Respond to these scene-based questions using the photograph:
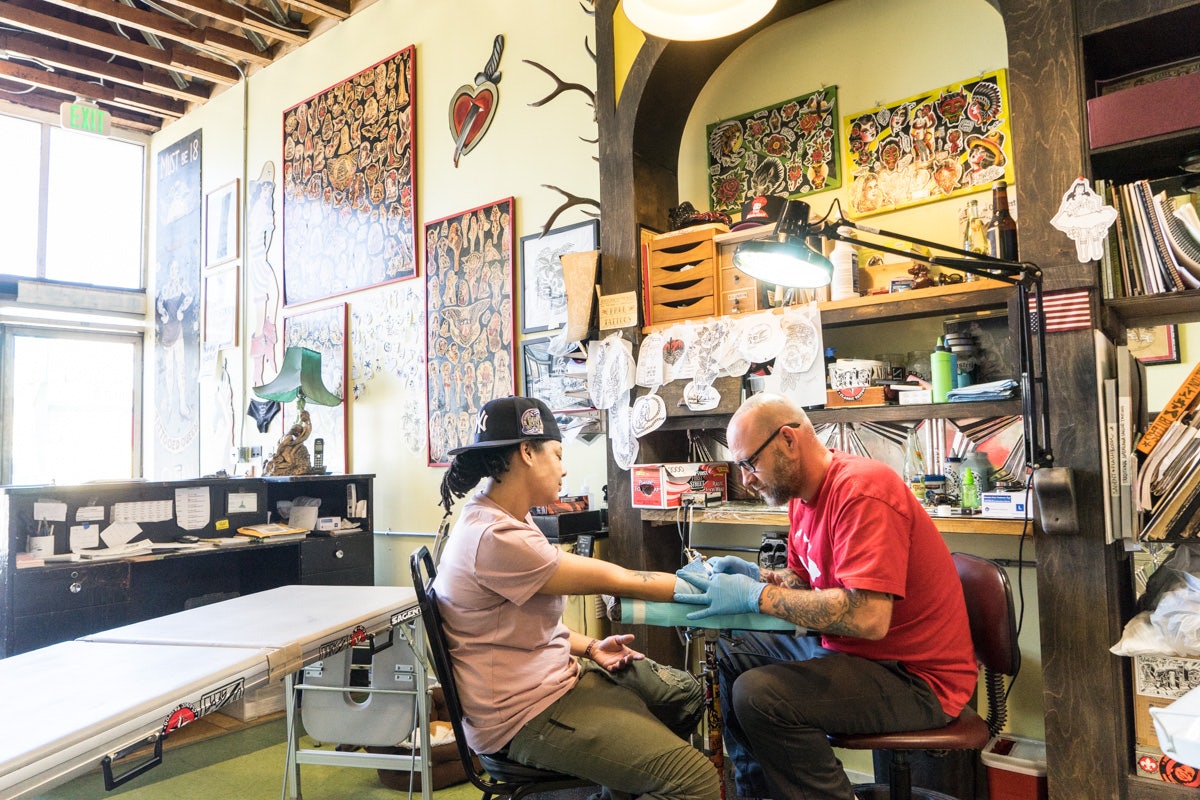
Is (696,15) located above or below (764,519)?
above

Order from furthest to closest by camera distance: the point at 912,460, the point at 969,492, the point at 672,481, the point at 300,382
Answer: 1. the point at 300,382
2. the point at 672,481
3. the point at 912,460
4. the point at 969,492

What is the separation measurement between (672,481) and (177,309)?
5484mm

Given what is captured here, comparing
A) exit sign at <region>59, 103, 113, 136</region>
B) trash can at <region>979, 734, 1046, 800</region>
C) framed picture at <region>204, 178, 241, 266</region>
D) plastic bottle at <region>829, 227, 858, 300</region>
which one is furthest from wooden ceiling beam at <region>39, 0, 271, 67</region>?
trash can at <region>979, 734, 1046, 800</region>

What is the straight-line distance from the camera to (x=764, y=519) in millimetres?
2775

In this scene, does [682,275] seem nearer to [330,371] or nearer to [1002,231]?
[1002,231]

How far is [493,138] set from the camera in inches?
168

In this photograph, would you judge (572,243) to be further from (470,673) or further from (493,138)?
(470,673)

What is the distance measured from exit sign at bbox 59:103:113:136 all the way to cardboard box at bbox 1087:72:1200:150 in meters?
6.49

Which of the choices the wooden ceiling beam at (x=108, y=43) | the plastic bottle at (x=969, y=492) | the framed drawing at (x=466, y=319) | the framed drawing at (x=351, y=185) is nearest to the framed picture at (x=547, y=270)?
the framed drawing at (x=466, y=319)

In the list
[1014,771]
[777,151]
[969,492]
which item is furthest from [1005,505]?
[777,151]

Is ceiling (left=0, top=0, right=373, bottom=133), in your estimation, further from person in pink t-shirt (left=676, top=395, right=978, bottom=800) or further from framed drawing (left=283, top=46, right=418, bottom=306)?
person in pink t-shirt (left=676, top=395, right=978, bottom=800)

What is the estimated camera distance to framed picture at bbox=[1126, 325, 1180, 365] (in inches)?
98.6

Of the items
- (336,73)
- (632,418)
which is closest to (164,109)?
(336,73)

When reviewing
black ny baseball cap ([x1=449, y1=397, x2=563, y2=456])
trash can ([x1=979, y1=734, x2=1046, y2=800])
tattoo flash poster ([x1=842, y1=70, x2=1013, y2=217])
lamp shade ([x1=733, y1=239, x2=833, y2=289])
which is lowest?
trash can ([x1=979, y1=734, x2=1046, y2=800])
